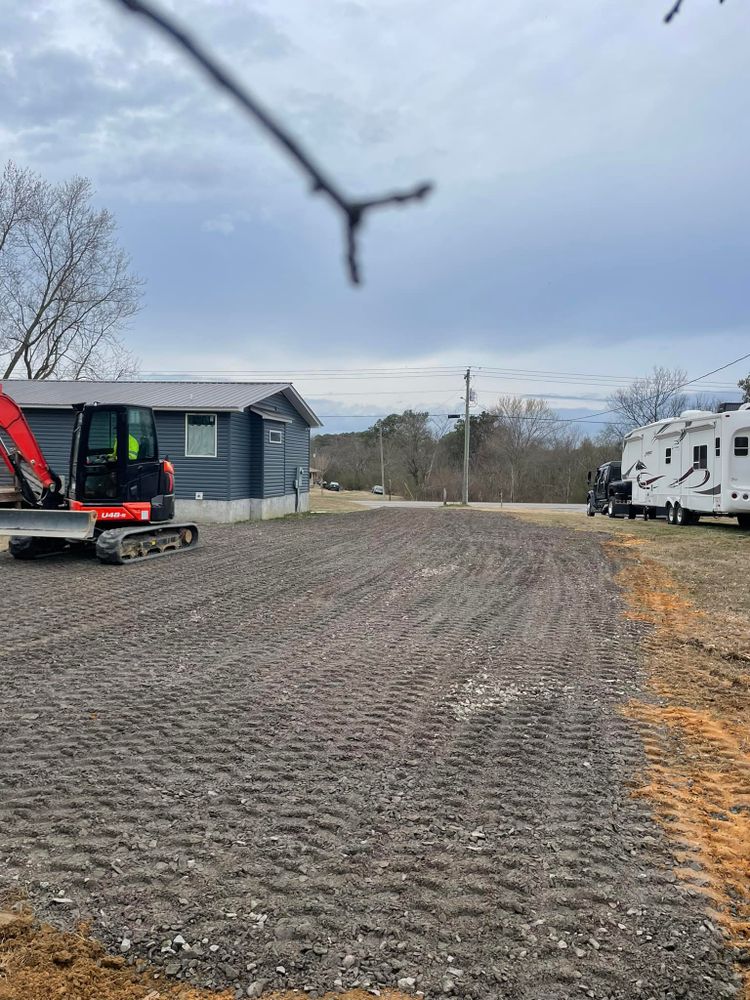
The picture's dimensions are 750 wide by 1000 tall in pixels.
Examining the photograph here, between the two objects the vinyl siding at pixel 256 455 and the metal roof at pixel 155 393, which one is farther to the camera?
the vinyl siding at pixel 256 455

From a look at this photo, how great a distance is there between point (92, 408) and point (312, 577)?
5005 millimetres

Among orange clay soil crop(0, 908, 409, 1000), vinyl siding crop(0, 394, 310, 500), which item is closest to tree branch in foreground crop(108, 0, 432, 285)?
orange clay soil crop(0, 908, 409, 1000)

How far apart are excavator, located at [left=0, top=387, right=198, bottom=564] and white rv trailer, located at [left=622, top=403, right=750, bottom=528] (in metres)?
14.3

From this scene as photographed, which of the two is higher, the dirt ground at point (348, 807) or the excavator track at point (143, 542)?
the excavator track at point (143, 542)

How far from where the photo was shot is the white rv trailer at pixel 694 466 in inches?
739

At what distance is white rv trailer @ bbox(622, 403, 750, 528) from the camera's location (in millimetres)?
18766

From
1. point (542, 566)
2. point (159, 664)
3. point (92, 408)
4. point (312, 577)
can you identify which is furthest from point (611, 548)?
point (159, 664)

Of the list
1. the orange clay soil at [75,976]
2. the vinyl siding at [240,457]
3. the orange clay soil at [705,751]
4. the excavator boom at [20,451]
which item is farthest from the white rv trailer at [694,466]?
the orange clay soil at [75,976]

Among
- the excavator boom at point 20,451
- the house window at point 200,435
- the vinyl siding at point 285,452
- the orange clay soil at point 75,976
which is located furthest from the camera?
the vinyl siding at point 285,452

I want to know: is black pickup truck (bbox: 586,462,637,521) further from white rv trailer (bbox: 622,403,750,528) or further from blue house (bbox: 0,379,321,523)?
blue house (bbox: 0,379,321,523)

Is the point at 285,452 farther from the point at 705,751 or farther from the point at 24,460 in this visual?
the point at 705,751

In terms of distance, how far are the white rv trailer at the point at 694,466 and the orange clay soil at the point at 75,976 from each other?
18857 millimetres

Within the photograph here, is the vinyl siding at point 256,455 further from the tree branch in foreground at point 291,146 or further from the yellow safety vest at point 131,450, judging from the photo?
the tree branch in foreground at point 291,146

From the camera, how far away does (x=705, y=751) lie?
4789 mm
